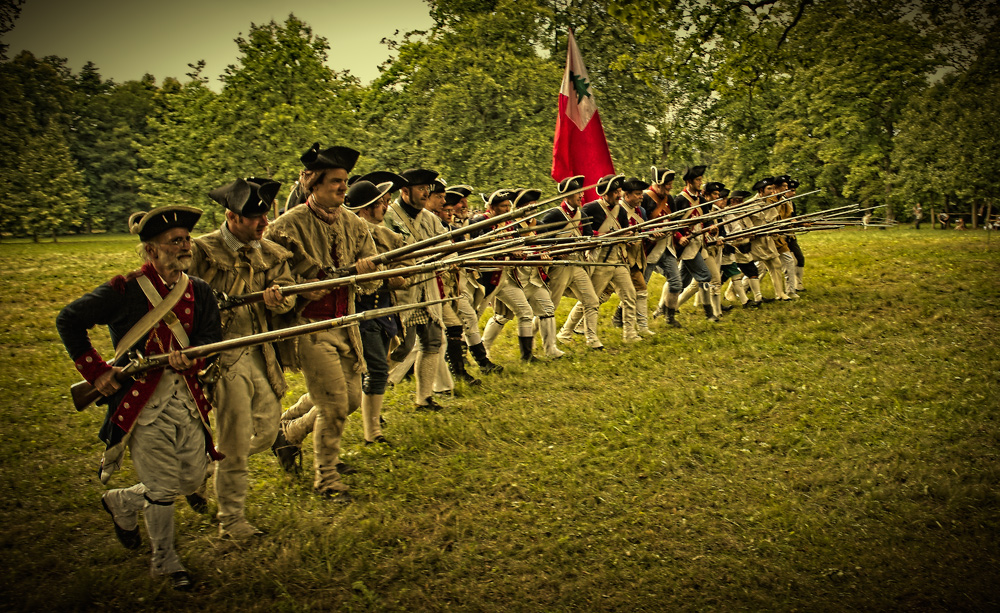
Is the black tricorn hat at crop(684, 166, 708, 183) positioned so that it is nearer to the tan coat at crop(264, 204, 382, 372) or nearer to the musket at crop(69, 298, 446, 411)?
the tan coat at crop(264, 204, 382, 372)

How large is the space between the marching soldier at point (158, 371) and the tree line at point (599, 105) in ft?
38.6

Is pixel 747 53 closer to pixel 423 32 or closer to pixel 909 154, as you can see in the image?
pixel 423 32

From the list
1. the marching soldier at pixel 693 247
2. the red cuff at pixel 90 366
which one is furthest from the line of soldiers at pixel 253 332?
the marching soldier at pixel 693 247

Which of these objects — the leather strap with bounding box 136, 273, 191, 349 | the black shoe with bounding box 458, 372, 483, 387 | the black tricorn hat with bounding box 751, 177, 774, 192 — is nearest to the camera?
the leather strap with bounding box 136, 273, 191, 349

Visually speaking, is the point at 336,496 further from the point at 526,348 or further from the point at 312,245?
the point at 526,348

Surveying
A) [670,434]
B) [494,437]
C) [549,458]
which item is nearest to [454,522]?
[549,458]

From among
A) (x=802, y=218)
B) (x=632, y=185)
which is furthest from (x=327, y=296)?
(x=802, y=218)

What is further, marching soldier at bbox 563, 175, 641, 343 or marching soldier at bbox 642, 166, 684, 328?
marching soldier at bbox 642, 166, 684, 328

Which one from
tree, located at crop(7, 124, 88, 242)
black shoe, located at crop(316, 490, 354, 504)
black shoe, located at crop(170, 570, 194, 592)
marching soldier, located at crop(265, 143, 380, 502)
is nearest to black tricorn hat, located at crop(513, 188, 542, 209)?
marching soldier, located at crop(265, 143, 380, 502)

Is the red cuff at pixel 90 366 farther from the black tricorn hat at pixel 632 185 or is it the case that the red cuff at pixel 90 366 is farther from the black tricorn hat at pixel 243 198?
the black tricorn hat at pixel 632 185

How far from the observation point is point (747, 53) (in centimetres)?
1786

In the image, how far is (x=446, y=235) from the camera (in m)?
4.56

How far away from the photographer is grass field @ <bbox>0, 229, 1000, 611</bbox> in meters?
4.37

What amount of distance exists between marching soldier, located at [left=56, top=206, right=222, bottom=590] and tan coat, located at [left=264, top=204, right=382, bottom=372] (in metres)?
0.96
